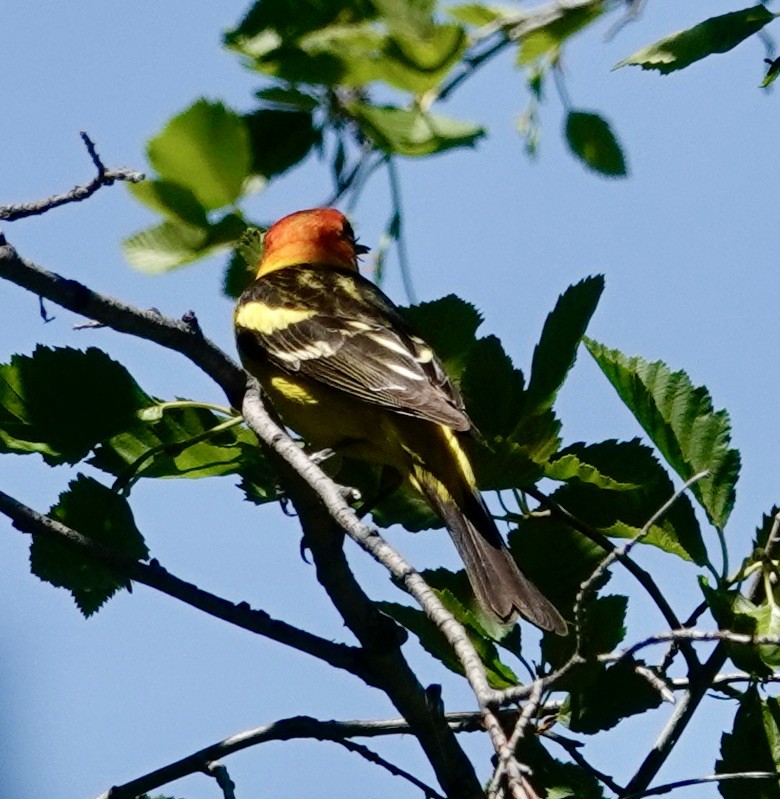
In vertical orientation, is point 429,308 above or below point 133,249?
above

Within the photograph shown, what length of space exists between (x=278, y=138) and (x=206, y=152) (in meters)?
0.09

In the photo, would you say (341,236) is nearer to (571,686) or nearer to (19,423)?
(19,423)

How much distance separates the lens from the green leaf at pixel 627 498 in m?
2.50

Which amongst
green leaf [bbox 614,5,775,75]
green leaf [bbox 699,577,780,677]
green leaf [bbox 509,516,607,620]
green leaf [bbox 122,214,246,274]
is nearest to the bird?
green leaf [bbox 509,516,607,620]

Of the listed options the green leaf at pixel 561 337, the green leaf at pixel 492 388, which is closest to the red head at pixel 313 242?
the green leaf at pixel 492 388

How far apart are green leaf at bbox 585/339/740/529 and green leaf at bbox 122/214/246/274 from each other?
953 millimetres

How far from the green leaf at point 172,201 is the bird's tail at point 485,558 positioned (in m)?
0.96

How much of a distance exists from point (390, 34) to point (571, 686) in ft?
4.31

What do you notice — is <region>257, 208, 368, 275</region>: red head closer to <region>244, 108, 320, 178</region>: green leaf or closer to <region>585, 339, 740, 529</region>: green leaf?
<region>585, 339, 740, 529</region>: green leaf

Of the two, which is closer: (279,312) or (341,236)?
(279,312)

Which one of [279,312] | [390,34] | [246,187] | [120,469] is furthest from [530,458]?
[279,312]

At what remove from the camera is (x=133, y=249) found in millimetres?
1944

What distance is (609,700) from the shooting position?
2402mm

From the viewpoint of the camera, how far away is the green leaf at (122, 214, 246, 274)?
1875 mm
